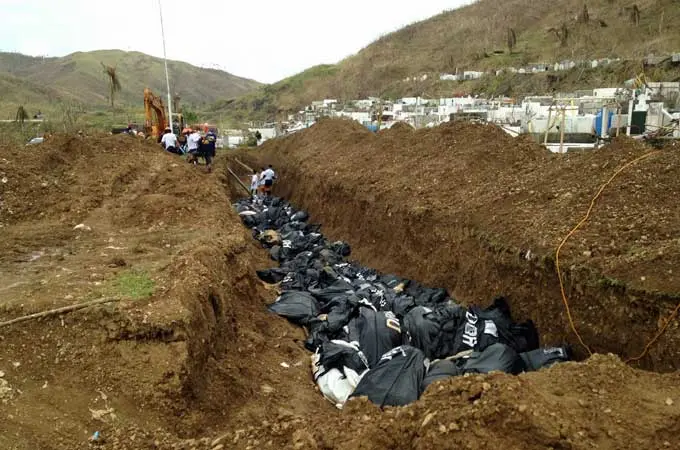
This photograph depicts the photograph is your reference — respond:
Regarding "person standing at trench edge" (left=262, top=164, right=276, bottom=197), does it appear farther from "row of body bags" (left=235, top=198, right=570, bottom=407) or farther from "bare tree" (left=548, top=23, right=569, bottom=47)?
"bare tree" (left=548, top=23, right=569, bottom=47)

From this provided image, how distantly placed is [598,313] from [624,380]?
1748mm

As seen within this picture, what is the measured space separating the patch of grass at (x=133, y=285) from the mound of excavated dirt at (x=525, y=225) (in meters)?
4.46

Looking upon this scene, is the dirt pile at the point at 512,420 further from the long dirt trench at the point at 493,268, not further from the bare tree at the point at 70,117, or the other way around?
the bare tree at the point at 70,117

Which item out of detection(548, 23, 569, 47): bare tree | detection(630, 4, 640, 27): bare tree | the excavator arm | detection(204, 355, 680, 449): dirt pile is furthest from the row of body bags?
detection(548, 23, 569, 47): bare tree

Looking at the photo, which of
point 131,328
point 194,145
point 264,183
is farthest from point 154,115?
point 131,328

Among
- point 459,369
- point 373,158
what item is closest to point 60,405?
point 459,369

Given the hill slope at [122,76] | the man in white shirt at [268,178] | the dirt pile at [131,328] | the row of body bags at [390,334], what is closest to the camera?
the dirt pile at [131,328]

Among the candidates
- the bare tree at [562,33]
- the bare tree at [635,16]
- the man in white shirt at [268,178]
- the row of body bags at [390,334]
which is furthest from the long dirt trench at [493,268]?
the bare tree at [562,33]

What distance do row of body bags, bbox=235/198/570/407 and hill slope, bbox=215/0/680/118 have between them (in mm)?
37077

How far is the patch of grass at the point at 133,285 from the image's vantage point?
5.29 meters

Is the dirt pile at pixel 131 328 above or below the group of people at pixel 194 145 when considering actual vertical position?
→ below

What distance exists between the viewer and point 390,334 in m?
6.43

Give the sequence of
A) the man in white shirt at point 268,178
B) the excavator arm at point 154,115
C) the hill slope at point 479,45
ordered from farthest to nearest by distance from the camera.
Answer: the hill slope at point 479,45 → the excavator arm at point 154,115 → the man in white shirt at point 268,178

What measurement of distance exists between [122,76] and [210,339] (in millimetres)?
107526
